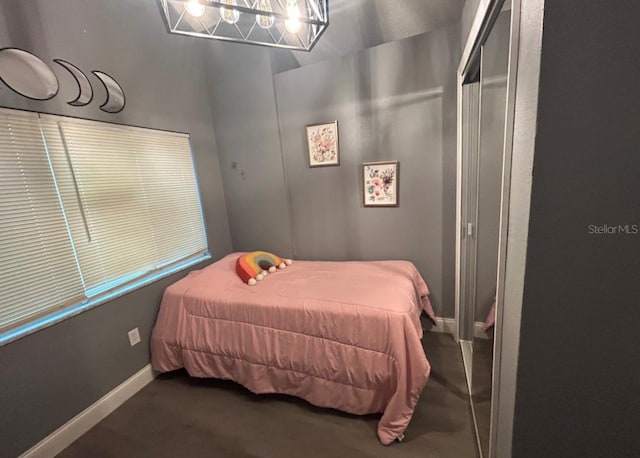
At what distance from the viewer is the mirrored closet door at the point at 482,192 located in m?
1.05

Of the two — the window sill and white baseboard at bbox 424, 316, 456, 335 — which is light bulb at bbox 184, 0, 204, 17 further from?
white baseboard at bbox 424, 316, 456, 335

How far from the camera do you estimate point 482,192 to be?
1.47 m

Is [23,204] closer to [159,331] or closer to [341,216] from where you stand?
[159,331]

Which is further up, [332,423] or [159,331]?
[159,331]

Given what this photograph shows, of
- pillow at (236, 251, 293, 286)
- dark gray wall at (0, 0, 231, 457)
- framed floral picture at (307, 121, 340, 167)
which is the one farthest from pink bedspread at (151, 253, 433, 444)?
framed floral picture at (307, 121, 340, 167)

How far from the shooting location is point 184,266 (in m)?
2.44

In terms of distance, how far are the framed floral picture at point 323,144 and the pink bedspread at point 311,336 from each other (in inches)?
39.7

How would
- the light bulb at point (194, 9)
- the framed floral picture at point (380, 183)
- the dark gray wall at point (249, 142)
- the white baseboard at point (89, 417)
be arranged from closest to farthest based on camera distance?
the light bulb at point (194, 9) → the white baseboard at point (89, 417) → the framed floral picture at point (380, 183) → the dark gray wall at point (249, 142)

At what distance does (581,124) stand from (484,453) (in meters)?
1.51

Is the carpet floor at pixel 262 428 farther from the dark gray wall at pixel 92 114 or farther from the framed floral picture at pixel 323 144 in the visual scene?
the framed floral picture at pixel 323 144

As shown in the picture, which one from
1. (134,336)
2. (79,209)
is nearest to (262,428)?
(134,336)

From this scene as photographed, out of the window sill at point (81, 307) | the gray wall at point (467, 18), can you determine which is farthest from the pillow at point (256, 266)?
the gray wall at point (467, 18)

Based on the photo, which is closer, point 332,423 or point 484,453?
point 484,453

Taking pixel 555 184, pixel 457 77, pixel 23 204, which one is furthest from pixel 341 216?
pixel 23 204
